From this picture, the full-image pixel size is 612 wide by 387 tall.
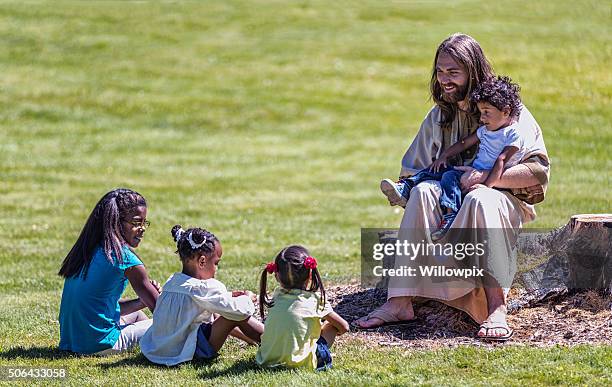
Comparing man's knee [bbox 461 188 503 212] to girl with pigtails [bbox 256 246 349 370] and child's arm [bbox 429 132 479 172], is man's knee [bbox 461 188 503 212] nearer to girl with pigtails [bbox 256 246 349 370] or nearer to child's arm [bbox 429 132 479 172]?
child's arm [bbox 429 132 479 172]

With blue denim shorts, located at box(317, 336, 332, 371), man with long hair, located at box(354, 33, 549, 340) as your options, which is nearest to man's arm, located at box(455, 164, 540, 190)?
man with long hair, located at box(354, 33, 549, 340)

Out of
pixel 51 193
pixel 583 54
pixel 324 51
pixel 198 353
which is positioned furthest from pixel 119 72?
pixel 198 353

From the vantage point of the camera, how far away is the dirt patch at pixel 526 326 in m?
6.56

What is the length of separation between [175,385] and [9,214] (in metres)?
8.19

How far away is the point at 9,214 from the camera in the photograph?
13203 millimetres

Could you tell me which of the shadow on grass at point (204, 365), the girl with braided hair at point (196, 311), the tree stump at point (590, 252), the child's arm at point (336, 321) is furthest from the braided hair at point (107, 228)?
the tree stump at point (590, 252)

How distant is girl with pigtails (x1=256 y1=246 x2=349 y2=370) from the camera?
5.76 m

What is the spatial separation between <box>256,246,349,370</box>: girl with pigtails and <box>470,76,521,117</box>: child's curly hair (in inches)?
69.1

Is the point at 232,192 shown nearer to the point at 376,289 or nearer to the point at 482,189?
the point at 376,289

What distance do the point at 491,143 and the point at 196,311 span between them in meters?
2.29

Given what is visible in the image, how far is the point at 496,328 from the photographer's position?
6.56 metres

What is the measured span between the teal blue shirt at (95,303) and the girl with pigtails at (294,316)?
1.07 metres

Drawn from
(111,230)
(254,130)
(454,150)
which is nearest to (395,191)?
(454,150)

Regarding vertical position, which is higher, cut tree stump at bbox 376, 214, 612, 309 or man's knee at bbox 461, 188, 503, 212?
man's knee at bbox 461, 188, 503, 212
